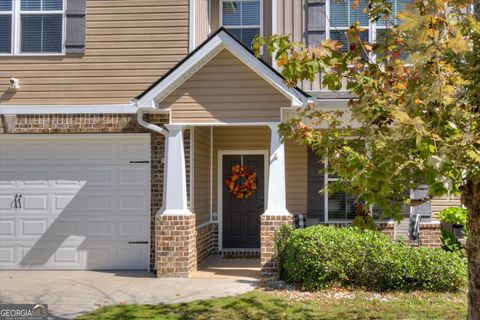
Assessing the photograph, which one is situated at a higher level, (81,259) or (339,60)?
(339,60)

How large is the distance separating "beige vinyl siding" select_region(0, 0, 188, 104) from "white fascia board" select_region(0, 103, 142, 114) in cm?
24

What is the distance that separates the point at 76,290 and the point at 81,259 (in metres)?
1.95

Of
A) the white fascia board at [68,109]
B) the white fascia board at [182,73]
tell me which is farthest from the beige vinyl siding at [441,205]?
the white fascia board at [68,109]

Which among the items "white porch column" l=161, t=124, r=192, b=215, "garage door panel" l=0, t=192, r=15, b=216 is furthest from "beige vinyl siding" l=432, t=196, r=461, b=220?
"garage door panel" l=0, t=192, r=15, b=216

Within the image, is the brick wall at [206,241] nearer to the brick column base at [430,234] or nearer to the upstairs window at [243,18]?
the upstairs window at [243,18]

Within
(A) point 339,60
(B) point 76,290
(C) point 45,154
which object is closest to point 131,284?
(B) point 76,290

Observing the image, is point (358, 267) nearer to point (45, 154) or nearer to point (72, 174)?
point (72, 174)

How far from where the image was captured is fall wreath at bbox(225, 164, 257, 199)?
11.8 metres

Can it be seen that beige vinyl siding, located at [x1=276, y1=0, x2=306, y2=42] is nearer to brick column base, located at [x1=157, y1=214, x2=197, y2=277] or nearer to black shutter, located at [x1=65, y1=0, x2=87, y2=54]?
black shutter, located at [x1=65, y1=0, x2=87, y2=54]

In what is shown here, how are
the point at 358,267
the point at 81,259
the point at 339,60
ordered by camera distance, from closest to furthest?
1. the point at 339,60
2. the point at 358,267
3. the point at 81,259

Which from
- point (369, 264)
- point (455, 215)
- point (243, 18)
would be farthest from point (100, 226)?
point (455, 215)

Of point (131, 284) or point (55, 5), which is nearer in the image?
point (131, 284)

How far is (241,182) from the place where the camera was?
11961 millimetres

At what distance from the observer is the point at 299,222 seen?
11016 mm
